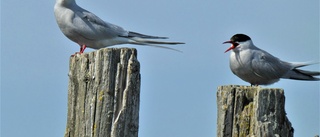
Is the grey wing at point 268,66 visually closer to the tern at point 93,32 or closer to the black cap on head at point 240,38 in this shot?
the black cap on head at point 240,38

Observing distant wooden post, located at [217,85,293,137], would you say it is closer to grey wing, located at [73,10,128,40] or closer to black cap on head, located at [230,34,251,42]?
grey wing, located at [73,10,128,40]

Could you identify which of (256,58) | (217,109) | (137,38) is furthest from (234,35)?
(217,109)

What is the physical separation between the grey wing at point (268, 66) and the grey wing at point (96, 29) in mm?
2682

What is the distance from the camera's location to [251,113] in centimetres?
541

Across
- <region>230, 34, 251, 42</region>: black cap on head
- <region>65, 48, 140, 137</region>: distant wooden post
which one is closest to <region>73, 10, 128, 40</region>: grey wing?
<region>230, 34, 251, 42</region>: black cap on head

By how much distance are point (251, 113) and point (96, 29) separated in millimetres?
3381

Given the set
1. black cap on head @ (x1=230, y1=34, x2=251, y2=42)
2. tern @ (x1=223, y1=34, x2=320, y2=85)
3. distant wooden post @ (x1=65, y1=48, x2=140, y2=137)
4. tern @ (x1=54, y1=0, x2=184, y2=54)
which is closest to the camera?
distant wooden post @ (x1=65, y1=48, x2=140, y2=137)

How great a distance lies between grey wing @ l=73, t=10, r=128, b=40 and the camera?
8344mm

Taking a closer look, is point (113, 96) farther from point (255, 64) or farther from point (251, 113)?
point (255, 64)

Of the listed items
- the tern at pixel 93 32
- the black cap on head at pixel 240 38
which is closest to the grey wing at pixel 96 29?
the tern at pixel 93 32

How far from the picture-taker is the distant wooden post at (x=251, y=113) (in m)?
5.34

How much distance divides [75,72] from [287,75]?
596cm

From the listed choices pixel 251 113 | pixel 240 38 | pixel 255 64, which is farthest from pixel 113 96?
pixel 240 38

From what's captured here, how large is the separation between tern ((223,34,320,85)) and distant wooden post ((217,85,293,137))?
4720 millimetres
